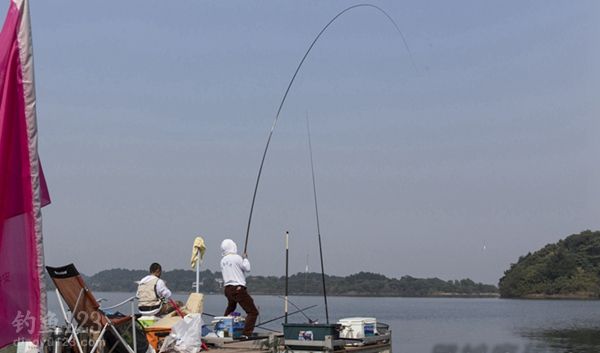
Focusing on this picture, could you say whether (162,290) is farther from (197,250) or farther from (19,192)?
(19,192)

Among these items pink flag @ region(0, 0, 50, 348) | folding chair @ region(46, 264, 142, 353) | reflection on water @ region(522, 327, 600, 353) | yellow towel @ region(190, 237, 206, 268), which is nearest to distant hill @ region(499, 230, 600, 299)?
reflection on water @ region(522, 327, 600, 353)

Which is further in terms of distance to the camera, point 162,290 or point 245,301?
point 245,301

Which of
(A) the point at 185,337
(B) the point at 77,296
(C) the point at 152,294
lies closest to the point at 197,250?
(C) the point at 152,294

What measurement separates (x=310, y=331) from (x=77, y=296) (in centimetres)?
311

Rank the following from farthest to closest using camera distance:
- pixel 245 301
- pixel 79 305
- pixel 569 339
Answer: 1. pixel 569 339
2. pixel 245 301
3. pixel 79 305

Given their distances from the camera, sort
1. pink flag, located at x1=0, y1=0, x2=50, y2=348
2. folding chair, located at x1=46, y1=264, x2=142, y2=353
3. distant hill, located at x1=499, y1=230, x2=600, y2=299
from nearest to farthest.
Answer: pink flag, located at x1=0, y1=0, x2=50, y2=348 < folding chair, located at x1=46, y1=264, x2=142, y2=353 < distant hill, located at x1=499, y1=230, x2=600, y2=299

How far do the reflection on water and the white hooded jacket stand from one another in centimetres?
2320

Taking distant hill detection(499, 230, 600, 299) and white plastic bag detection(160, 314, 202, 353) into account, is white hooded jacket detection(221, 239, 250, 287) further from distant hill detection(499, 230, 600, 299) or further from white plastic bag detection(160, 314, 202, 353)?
distant hill detection(499, 230, 600, 299)

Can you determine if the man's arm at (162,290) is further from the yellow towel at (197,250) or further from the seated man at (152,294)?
the yellow towel at (197,250)

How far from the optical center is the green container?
10.4 metres

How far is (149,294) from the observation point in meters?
10.1

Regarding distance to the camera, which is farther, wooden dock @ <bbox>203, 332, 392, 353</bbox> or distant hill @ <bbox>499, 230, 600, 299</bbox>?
distant hill @ <bbox>499, 230, 600, 299</bbox>

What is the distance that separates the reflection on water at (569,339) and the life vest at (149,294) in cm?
2447

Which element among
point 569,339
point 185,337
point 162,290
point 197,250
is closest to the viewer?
point 185,337
